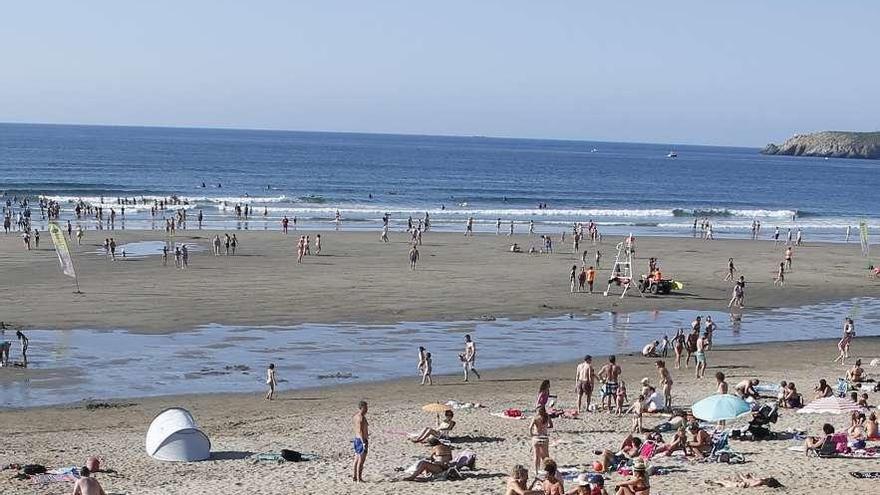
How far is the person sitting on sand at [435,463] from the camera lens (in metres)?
15.9

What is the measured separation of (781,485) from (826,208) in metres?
85.9

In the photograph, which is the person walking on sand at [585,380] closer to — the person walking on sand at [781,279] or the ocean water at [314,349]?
the ocean water at [314,349]

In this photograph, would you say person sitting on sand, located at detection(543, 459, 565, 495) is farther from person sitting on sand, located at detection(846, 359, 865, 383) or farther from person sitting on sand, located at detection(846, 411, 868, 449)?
person sitting on sand, located at detection(846, 359, 865, 383)

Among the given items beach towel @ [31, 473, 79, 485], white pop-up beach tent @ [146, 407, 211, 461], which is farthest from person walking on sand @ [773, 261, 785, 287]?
beach towel @ [31, 473, 79, 485]

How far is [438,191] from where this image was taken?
A: 4021 inches

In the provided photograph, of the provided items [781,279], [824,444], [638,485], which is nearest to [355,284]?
[781,279]

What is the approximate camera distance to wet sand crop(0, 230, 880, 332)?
3209 cm

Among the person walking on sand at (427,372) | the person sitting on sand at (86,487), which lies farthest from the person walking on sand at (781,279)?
the person sitting on sand at (86,487)

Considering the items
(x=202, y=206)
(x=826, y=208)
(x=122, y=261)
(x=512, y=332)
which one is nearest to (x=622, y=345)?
(x=512, y=332)

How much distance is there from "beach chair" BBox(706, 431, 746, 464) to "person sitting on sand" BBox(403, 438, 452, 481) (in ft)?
13.5

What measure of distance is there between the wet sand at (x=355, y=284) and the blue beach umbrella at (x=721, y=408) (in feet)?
48.4

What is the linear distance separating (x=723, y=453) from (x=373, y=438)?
600 centimetres

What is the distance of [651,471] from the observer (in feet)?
52.2

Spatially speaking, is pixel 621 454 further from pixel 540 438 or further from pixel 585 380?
pixel 585 380
